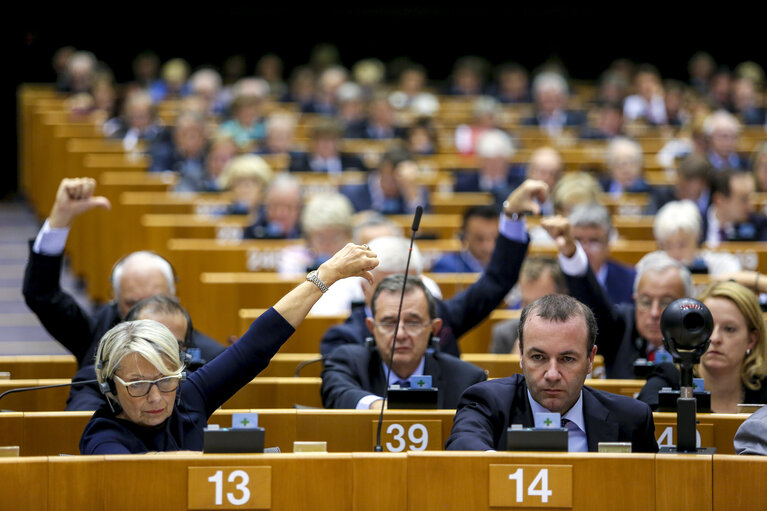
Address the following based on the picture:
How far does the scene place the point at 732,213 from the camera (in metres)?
7.26

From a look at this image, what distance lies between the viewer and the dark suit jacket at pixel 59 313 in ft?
14.2

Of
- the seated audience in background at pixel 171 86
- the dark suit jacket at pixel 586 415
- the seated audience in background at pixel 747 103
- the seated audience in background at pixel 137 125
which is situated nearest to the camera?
the dark suit jacket at pixel 586 415

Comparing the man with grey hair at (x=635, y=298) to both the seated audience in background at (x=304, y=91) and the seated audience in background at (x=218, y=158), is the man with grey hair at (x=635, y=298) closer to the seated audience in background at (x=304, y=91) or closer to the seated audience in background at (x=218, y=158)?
the seated audience in background at (x=218, y=158)

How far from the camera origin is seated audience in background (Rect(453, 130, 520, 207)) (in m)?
9.12

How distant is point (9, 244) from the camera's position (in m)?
9.32

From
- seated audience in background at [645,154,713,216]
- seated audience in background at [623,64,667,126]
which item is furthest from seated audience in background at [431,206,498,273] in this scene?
seated audience in background at [623,64,667,126]

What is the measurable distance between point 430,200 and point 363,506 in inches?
242

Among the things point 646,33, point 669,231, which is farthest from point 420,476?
point 646,33

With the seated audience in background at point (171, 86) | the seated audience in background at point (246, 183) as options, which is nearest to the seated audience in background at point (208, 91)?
the seated audience in background at point (171, 86)

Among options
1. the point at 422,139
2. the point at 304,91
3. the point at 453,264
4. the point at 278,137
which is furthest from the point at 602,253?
the point at 304,91

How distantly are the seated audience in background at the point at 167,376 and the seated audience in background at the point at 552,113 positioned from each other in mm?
9190

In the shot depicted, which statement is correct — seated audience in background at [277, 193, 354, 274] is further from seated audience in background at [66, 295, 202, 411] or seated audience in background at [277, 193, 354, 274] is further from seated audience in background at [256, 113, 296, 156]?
seated audience in background at [256, 113, 296, 156]

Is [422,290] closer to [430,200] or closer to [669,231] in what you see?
[669,231]

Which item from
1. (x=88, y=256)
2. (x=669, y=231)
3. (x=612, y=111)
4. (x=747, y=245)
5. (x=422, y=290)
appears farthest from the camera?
(x=612, y=111)
